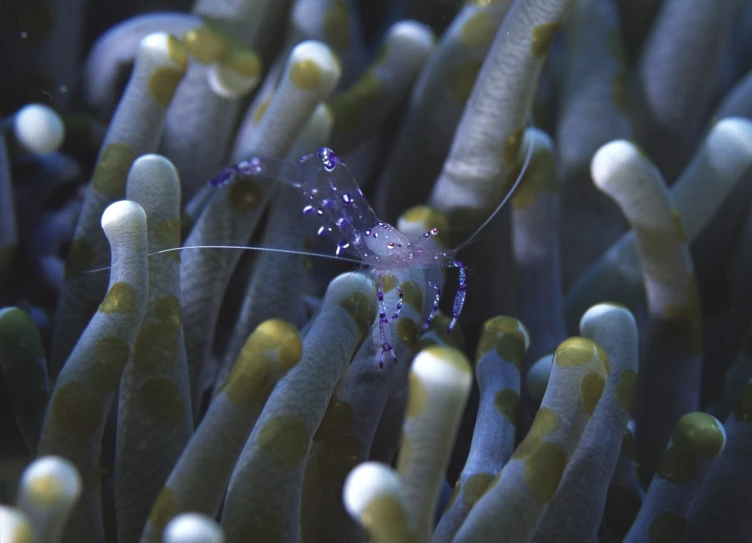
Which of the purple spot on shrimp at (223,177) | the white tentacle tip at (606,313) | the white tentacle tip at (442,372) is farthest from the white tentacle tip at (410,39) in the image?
the white tentacle tip at (442,372)

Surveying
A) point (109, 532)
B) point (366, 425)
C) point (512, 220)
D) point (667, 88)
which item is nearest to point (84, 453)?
point (109, 532)

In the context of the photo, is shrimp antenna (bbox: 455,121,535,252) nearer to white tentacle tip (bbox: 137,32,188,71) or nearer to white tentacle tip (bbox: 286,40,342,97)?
white tentacle tip (bbox: 286,40,342,97)

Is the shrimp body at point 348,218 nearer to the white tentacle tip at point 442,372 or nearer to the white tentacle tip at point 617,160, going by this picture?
the white tentacle tip at point 617,160

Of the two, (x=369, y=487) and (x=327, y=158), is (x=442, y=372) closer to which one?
(x=369, y=487)

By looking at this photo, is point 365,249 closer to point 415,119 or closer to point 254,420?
point 415,119

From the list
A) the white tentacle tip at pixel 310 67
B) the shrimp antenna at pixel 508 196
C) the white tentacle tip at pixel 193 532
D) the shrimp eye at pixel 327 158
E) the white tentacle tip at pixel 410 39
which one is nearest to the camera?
the white tentacle tip at pixel 193 532

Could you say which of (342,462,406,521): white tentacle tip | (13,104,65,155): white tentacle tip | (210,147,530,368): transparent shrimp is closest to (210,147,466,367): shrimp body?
(210,147,530,368): transparent shrimp

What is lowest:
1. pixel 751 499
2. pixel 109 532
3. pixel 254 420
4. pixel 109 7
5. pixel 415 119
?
pixel 109 532
